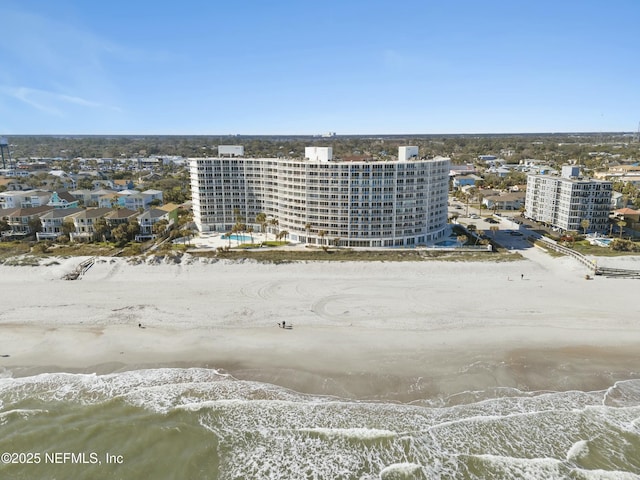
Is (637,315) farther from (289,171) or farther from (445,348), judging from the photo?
(289,171)

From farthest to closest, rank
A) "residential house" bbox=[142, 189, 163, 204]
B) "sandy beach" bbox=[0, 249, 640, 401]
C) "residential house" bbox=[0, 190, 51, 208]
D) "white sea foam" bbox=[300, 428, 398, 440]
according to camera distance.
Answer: "residential house" bbox=[142, 189, 163, 204]
"residential house" bbox=[0, 190, 51, 208]
"sandy beach" bbox=[0, 249, 640, 401]
"white sea foam" bbox=[300, 428, 398, 440]

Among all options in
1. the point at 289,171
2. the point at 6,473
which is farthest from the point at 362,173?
the point at 6,473

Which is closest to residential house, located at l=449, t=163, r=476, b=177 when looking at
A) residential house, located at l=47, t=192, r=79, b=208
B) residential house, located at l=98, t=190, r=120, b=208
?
residential house, located at l=98, t=190, r=120, b=208

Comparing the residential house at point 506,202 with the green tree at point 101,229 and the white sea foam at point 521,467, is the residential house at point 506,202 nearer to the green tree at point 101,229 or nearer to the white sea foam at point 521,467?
the white sea foam at point 521,467

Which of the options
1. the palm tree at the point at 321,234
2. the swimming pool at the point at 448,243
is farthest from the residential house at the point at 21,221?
the swimming pool at the point at 448,243

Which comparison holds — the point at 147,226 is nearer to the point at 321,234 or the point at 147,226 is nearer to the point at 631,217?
the point at 321,234

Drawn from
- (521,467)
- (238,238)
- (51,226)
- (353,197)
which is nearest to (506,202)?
(353,197)

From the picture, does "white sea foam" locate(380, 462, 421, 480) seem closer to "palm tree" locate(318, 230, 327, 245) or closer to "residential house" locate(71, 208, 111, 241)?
"palm tree" locate(318, 230, 327, 245)
